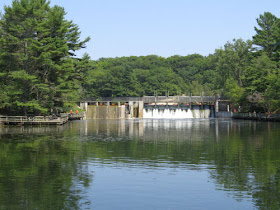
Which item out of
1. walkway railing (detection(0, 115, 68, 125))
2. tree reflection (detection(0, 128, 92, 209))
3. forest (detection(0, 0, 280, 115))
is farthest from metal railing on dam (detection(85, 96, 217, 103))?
tree reflection (detection(0, 128, 92, 209))

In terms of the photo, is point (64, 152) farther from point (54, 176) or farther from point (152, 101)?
point (152, 101)

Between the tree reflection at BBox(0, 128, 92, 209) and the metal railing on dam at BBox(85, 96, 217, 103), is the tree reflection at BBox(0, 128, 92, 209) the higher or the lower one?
the lower one

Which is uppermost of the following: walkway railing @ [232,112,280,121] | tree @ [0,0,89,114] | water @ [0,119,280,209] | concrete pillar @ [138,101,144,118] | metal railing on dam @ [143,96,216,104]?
tree @ [0,0,89,114]

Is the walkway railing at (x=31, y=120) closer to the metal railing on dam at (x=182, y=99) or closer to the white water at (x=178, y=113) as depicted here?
the white water at (x=178, y=113)

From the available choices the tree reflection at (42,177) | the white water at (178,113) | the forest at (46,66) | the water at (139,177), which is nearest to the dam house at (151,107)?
the white water at (178,113)

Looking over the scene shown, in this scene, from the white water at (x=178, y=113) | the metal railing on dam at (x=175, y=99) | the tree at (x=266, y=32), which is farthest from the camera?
the metal railing on dam at (x=175, y=99)

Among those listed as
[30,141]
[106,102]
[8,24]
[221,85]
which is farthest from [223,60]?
[30,141]

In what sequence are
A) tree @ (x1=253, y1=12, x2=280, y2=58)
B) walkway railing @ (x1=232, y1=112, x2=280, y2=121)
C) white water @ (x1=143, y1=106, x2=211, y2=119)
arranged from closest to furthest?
walkway railing @ (x1=232, y1=112, x2=280, y2=121) → tree @ (x1=253, y1=12, x2=280, y2=58) → white water @ (x1=143, y1=106, x2=211, y2=119)

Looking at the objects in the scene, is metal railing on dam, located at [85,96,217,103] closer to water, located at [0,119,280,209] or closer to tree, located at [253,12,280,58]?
tree, located at [253,12,280,58]

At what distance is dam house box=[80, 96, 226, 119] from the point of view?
12656 centimetres

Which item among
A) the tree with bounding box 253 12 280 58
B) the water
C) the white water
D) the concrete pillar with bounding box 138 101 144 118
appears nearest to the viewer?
the water

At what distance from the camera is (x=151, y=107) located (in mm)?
135250

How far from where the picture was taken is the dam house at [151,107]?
127 m

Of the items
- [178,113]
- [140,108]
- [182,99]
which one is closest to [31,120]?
[140,108]
